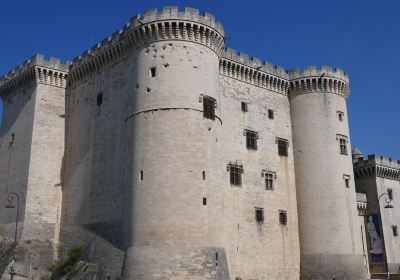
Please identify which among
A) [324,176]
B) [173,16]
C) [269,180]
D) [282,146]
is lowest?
[269,180]

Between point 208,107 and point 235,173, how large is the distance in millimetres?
5180

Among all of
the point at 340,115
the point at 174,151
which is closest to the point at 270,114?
the point at 340,115

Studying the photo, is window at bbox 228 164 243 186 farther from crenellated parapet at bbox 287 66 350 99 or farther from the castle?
crenellated parapet at bbox 287 66 350 99

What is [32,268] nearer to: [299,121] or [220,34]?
[220,34]

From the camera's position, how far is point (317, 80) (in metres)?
35.4

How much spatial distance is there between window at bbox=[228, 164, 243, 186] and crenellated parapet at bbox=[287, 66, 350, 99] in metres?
8.45

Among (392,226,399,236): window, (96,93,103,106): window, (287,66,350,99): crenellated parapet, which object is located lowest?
(392,226,399,236): window

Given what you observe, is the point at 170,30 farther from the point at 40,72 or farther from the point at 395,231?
the point at 395,231

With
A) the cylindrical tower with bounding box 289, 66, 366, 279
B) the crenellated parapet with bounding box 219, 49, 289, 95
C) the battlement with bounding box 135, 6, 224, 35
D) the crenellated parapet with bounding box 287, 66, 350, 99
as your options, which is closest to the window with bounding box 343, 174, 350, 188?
the cylindrical tower with bounding box 289, 66, 366, 279

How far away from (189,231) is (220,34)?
12.0 m

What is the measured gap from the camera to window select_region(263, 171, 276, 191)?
32.4 metres

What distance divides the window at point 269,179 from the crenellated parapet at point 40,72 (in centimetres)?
1533

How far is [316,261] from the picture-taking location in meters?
32.1

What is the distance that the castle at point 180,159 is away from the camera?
2553cm
